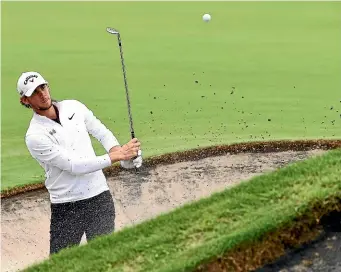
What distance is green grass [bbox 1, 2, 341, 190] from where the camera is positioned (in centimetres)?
761

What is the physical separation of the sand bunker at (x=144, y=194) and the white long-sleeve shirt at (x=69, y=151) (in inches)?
71.8

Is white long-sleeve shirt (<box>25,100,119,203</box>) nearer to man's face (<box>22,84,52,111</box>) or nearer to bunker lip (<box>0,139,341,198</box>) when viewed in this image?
man's face (<box>22,84,52,111</box>)

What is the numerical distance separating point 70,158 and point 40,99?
0.39 m

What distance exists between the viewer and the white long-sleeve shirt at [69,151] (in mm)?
4094

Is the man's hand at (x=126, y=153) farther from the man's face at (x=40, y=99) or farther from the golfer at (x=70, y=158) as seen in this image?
the man's face at (x=40, y=99)

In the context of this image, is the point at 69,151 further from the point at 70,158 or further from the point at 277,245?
the point at 277,245

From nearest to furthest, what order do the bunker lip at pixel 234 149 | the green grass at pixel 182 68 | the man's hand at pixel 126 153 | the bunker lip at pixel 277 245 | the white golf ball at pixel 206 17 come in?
the bunker lip at pixel 277 245 < the man's hand at pixel 126 153 < the bunker lip at pixel 234 149 < the green grass at pixel 182 68 < the white golf ball at pixel 206 17

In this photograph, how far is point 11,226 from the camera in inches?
252

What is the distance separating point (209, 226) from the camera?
298 centimetres

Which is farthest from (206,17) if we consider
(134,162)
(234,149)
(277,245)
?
(277,245)

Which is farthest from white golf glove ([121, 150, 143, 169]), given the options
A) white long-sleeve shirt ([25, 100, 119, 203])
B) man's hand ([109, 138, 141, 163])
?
man's hand ([109, 138, 141, 163])

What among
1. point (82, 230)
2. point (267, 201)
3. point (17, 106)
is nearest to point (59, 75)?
point (17, 106)

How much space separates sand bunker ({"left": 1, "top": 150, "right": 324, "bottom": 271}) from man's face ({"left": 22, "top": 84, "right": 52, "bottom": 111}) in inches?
85.7

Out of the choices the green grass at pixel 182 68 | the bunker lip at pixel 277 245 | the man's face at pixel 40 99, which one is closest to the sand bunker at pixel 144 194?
the green grass at pixel 182 68
